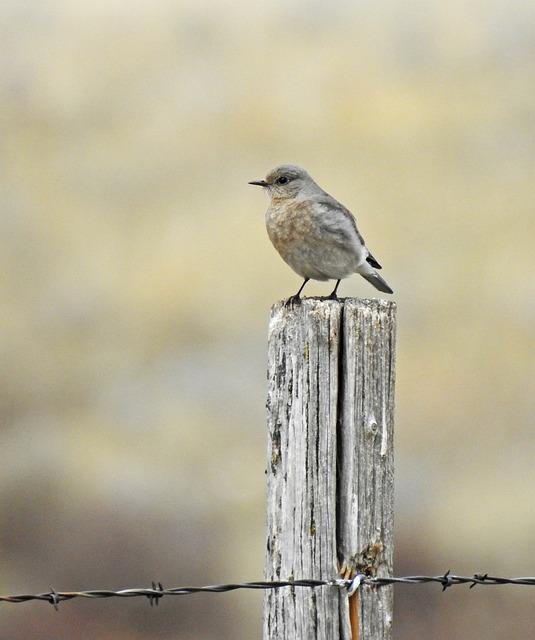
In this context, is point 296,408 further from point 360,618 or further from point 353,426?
point 360,618

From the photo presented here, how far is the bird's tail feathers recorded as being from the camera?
19.3 feet

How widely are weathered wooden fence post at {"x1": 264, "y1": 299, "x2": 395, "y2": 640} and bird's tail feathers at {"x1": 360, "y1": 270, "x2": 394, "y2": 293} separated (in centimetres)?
280

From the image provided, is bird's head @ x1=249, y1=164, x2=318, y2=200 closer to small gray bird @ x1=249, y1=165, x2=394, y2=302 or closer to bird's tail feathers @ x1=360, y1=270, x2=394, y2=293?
small gray bird @ x1=249, y1=165, x2=394, y2=302

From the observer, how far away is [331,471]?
2.97 meters

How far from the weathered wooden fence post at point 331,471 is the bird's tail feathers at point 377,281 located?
280 cm

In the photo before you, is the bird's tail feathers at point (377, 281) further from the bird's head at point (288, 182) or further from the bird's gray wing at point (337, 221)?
the bird's head at point (288, 182)

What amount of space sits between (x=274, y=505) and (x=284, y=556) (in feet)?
0.53

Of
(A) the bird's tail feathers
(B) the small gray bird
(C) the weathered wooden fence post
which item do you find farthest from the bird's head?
(C) the weathered wooden fence post

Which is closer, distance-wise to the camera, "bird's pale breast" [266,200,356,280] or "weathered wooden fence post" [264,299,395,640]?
"weathered wooden fence post" [264,299,395,640]

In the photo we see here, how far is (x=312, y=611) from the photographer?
9.57 ft

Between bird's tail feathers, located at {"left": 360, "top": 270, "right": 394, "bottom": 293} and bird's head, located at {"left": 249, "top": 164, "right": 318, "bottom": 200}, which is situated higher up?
bird's head, located at {"left": 249, "top": 164, "right": 318, "bottom": 200}

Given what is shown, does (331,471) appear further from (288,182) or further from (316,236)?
(288,182)

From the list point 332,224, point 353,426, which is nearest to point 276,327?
point 353,426

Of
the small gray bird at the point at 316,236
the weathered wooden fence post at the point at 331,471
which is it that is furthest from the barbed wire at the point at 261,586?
the small gray bird at the point at 316,236
